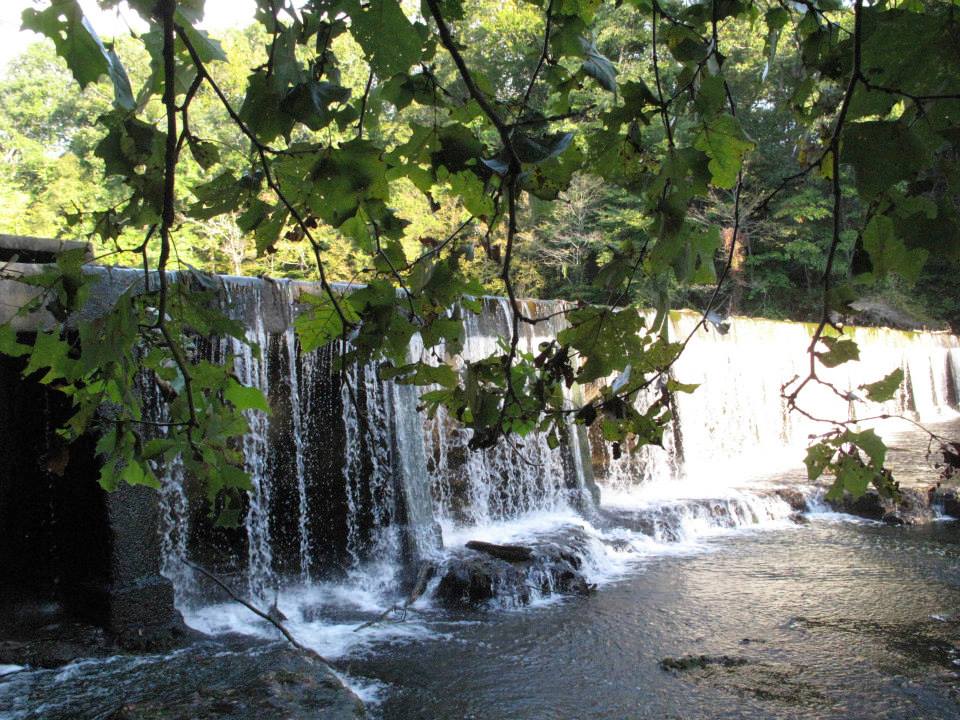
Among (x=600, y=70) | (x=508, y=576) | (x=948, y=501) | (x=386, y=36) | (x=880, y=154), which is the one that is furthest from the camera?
(x=948, y=501)

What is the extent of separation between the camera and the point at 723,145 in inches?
42.7

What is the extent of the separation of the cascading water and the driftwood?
17cm

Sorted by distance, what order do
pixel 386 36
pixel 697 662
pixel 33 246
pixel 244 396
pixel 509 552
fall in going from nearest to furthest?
pixel 386 36 < pixel 244 396 < pixel 697 662 < pixel 33 246 < pixel 509 552

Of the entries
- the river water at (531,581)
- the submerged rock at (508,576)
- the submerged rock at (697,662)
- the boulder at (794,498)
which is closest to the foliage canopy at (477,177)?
the river water at (531,581)

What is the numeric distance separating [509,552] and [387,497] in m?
1.69

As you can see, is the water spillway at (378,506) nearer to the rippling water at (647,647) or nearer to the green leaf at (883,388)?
the rippling water at (647,647)

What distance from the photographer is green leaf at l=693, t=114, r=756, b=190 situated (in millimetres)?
1065

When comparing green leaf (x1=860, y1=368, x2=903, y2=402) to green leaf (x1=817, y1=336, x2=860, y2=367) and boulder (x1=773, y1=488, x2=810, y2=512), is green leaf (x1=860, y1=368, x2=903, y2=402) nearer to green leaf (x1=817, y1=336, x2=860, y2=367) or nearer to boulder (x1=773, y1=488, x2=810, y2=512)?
green leaf (x1=817, y1=336, x2=860, y2=367)

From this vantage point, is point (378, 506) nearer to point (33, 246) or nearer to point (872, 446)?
point (33, 246)

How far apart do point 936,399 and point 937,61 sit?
2262 cm

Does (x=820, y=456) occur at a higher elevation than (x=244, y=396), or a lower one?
lower

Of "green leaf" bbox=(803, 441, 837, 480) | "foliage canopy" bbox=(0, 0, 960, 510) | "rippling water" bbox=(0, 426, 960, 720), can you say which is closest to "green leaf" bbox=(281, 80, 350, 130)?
"foliage canopy" bbox=(0, 0, 960, 510)

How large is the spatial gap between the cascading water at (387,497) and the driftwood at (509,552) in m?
0.17

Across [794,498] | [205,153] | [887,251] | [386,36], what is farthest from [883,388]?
[794,498]
